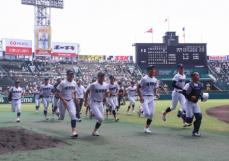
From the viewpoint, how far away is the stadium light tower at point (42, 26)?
66250mm

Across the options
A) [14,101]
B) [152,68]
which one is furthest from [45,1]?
[152,68]

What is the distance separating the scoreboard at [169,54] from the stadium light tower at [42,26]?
17.2 meters

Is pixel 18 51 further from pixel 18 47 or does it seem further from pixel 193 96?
pixel 193 96

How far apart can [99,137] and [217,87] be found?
2112 inches

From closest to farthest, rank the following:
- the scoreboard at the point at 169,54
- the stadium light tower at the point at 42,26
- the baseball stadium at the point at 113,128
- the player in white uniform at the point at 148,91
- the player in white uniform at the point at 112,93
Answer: the baseball stadium at the point at 113,128
the player in white uniform at the point at 148,91
the player in white uniform at the point at 112,93
the scoreboard at the point at 169,54
the stadium light tower at the point at 42,26

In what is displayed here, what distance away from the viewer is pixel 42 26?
218 ft

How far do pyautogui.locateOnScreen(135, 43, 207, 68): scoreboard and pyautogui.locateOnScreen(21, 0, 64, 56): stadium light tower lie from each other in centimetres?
1717

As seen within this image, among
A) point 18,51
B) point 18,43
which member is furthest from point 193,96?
point 18,43

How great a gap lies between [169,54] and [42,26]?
21441 millimetres

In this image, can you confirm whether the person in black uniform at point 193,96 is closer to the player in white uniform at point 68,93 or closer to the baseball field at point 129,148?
the baseball field at point 129,148

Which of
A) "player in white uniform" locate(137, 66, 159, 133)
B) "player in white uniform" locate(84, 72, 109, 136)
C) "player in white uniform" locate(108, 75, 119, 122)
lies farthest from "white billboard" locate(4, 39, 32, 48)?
"player in white uniform" locate(84, 72, 109, 136)

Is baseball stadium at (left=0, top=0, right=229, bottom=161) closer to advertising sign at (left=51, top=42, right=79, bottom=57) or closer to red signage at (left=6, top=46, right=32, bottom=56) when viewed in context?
red signage at (left=6, top=46, right=32, bottom=56)

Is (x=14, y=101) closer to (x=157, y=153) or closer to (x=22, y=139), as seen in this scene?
(x=22, y=139)

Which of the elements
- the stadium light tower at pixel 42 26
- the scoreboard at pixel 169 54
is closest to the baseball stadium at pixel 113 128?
the scoreboard at pixel 169 54
